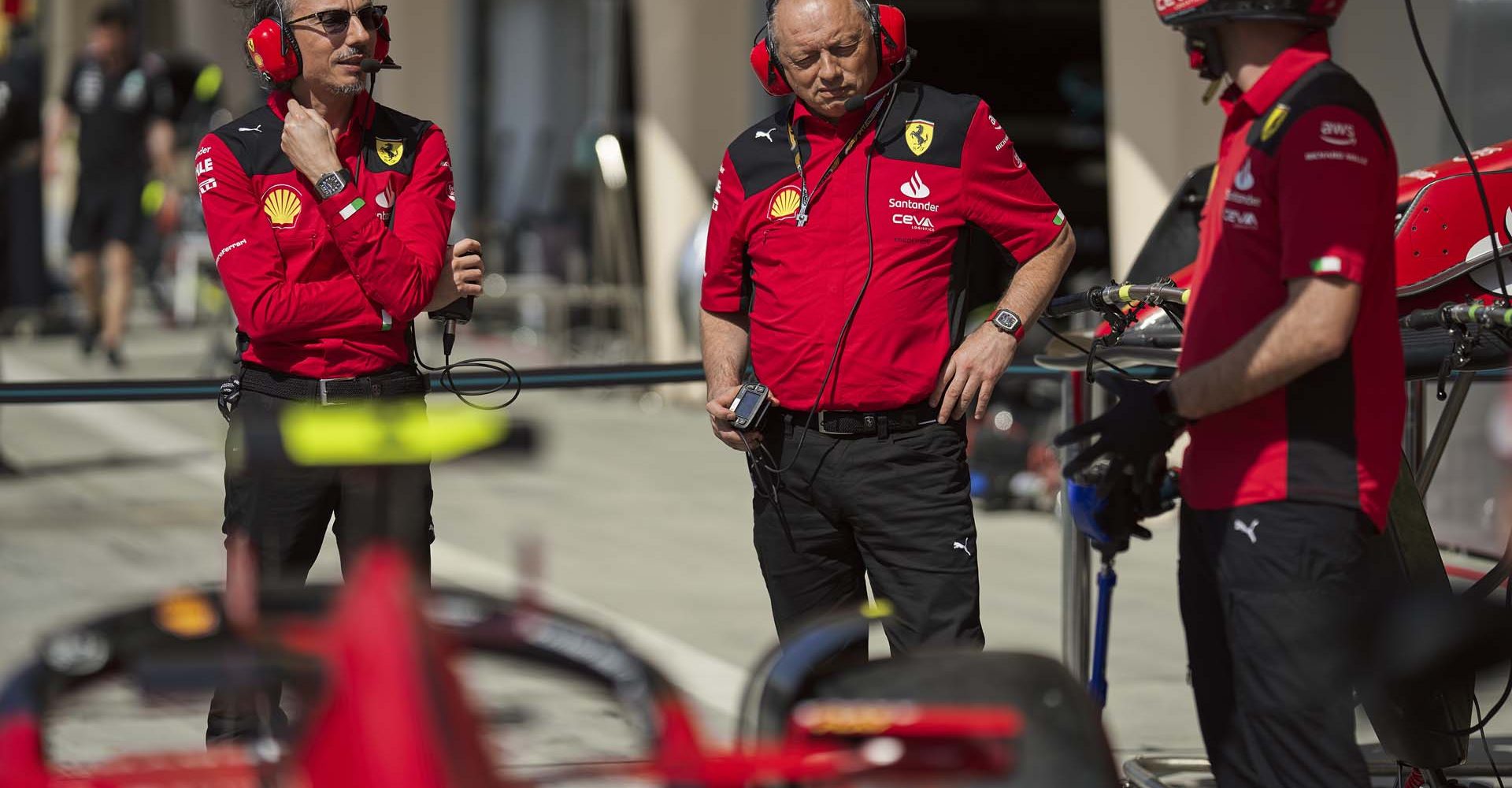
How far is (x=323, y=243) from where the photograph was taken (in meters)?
4.07

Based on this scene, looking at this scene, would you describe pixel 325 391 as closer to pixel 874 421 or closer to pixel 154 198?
pixel 874 421

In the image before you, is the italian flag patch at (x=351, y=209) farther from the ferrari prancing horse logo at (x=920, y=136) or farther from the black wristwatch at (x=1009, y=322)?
the black wristwatch at (x=1009, y=322)

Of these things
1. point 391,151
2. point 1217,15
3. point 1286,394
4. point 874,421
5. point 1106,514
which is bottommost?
point 1106,514

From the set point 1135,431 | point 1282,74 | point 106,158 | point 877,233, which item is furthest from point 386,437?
point 106,158

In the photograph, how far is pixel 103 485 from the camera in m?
9.55

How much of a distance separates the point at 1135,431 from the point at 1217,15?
2.21ft

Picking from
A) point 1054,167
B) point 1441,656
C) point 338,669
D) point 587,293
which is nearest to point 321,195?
point 338,669

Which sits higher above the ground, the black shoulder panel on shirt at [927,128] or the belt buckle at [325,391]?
the black shoulder panel on shirt at [927,128]

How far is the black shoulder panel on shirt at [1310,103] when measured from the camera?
292cm

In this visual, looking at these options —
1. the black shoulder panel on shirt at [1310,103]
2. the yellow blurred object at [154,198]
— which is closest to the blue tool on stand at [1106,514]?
the black shoulder panel on shirt at [1310,103]

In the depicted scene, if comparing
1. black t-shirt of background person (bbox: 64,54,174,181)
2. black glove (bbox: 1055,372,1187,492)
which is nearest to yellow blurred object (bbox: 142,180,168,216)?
black t-shirt of background person (bbox: 64,54,174,181)

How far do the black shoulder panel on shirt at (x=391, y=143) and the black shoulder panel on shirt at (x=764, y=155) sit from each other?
2.31ft

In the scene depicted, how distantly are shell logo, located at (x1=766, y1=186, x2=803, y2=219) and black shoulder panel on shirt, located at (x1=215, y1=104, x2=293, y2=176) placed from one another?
1.03 metres

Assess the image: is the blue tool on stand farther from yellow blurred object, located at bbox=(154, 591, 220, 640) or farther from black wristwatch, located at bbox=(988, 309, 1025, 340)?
yellow blurred object, located at bbox=(154, 591, 220, 640)
